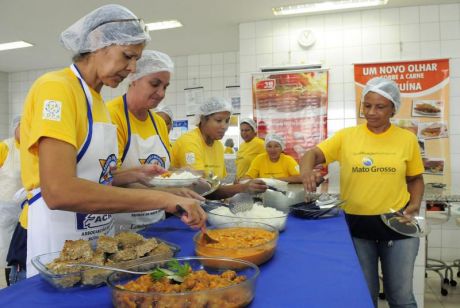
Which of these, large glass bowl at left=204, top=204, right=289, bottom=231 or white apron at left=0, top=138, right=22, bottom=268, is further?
white apron at left=0, top=138, right=22, bottom=268

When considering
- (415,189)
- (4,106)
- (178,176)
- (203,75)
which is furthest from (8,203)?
(4,106)

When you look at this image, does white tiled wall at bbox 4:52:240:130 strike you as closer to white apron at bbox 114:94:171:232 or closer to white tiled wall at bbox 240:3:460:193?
white tiled wall at bbox 240:3:460:193

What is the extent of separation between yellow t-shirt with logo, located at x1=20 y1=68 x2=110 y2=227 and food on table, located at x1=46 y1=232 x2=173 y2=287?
320 mm

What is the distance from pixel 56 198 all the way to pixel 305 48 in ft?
14.0

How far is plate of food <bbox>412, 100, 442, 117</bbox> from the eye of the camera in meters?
4.40

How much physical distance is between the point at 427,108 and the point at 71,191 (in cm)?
447

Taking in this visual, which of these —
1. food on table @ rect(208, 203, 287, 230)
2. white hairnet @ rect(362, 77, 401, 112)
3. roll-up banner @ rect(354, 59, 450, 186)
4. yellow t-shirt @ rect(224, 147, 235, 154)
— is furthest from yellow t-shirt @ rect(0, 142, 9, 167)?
roll-up banner @ rect(354, 59, 450, 186)

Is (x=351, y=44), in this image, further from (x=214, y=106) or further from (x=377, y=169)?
(x=377, y=169)

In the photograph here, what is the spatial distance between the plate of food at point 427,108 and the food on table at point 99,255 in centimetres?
417

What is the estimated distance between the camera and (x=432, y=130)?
442 centimetres

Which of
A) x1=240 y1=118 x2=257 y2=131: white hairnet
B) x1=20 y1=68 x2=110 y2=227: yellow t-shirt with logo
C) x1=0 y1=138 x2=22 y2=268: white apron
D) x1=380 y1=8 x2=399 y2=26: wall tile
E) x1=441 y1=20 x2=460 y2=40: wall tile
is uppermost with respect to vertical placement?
x1=380 y1=8 x2=399 y2=26: wall tile

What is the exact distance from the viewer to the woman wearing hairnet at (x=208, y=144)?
2.50 m

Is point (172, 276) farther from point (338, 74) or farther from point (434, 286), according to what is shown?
point (338, 74)

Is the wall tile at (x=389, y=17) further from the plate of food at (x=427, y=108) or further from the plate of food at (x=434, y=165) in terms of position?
the plate of food at (x=434, y=165)
